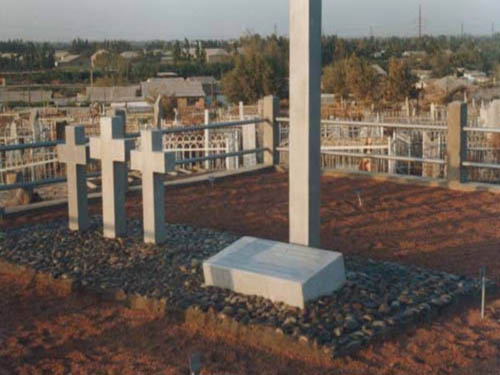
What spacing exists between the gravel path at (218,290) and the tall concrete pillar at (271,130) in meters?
4.89

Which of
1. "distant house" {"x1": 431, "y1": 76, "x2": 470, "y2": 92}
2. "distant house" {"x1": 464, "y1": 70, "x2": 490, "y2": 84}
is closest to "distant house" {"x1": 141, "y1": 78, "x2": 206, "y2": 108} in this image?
"distant house" {"x1": 431, "y1": 76, "x2": 470, "y2": 92}

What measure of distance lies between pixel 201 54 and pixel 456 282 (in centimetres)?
7065

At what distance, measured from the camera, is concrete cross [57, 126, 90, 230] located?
27.5 ft

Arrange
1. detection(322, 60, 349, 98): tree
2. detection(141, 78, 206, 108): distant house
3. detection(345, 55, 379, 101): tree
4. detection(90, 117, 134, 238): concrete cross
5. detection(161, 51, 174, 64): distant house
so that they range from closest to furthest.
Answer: detection(90, 117, 134, 238): concrete cross, detection(345, 55, 379, 101): tree, detection(322, 60, 349, 98): tree, detection(141, 78, 206, 108): distant house, detection(161, 51, 174, 64): distant house

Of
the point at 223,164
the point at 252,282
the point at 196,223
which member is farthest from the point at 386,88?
the point at 252,282

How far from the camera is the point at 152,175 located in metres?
7.59

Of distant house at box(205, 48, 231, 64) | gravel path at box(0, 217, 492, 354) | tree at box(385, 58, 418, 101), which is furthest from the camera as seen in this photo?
distant house at box(205, 48, 231, 64)

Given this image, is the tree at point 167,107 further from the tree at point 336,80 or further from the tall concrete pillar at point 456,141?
the tall concrete pillar at point 456,141

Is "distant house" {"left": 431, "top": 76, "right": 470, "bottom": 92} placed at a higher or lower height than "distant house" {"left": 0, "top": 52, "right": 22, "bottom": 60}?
lower

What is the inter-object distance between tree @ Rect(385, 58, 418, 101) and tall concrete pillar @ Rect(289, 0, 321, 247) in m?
29.6

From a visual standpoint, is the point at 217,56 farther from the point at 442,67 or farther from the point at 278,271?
the point at 278,271

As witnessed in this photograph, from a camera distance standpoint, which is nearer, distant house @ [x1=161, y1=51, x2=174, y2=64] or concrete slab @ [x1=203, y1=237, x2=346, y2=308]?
concrete slab @ [x1=203, y1=237, x2=346, y2=308]

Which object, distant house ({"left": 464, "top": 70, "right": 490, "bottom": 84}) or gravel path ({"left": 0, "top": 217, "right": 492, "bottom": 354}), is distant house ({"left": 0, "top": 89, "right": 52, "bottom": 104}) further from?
gravel path ({"left": 0, "top": 217, "right": 492, "bottom": 354})

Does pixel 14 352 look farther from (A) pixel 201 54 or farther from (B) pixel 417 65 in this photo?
(A) pixel 201 54
